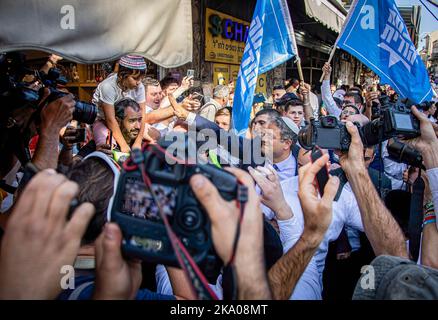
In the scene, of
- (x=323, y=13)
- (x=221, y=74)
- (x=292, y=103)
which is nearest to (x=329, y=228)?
(x=292, y=103)

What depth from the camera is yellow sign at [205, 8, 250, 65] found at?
230 inches

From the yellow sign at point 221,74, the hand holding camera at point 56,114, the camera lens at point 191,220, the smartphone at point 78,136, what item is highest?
the yellow sign at point 221,74

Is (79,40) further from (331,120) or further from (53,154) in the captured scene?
(331,120)

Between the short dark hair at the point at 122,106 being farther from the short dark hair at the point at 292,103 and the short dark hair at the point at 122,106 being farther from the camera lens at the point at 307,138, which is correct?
the short dark hair at the point at 292,103

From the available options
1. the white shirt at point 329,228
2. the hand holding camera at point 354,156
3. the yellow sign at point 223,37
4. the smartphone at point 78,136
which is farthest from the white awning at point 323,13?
the smartphone at point 78,136

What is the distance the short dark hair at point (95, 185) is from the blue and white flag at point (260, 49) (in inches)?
75.2

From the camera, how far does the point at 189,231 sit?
0.83m

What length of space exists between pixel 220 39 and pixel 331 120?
4869 millimetres

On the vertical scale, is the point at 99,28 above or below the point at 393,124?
above

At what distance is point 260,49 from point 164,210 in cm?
278

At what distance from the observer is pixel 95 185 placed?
122 cm

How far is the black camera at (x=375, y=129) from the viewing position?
66.4 inches

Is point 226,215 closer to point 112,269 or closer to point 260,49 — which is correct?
point 112,269

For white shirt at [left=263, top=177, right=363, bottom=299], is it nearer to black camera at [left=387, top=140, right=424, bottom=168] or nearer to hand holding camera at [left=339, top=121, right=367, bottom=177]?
hand holding camera at [left=339, top=121, right=367, bottom=177]
